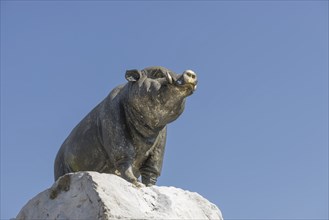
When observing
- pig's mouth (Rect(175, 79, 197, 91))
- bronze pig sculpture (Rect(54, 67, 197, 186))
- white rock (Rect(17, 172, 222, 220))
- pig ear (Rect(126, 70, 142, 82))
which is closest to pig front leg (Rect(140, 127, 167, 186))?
bronze pig sculpture (Rect(54, 67, 197, 186))

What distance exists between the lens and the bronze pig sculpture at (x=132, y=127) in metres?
6.64

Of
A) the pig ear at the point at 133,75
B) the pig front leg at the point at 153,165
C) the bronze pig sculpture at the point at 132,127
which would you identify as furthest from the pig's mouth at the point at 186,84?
the pig front leg at the point at 153,165

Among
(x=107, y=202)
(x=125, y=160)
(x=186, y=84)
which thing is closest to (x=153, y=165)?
(x=125, y=160)

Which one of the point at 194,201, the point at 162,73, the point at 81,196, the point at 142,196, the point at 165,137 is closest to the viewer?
the point at 81,196

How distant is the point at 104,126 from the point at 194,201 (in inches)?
58.9

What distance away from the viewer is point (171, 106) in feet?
21.8

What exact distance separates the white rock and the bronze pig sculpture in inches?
26.3

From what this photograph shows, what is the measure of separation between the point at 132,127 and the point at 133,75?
0.60m

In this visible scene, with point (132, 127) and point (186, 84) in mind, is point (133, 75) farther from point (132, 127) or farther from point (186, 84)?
point (186, 84)

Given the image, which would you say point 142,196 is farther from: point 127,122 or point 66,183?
point 127,122

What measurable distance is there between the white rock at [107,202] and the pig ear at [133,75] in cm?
136

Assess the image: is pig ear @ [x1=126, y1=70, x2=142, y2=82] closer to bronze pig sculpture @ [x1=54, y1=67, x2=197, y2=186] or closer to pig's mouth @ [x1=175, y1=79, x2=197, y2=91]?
bronze pig sculpture @ [x1=54, y1=67, x2=197, y2=186]

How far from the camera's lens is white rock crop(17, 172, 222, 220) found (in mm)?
5266

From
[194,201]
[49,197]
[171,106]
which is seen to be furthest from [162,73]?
[49,197]
